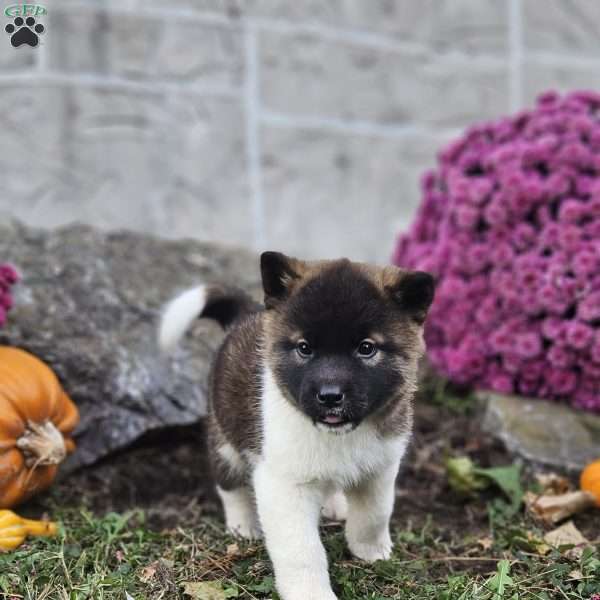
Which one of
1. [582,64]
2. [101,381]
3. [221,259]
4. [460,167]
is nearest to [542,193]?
[460,167]

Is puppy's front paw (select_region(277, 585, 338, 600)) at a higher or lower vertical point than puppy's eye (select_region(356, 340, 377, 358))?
lower

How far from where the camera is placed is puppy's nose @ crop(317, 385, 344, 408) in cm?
329

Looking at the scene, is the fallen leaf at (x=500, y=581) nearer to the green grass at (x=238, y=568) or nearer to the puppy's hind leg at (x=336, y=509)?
the green grass at (x=238, y=568)

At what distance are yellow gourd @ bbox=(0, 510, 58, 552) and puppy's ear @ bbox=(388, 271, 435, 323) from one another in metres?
2.06

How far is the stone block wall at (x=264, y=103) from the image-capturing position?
716 cm

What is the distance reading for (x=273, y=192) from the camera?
311 inches

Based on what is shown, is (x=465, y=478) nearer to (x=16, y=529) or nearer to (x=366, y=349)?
(x=366, y=349)

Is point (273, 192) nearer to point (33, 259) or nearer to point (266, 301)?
point (33, 259)

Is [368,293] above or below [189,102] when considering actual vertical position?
below

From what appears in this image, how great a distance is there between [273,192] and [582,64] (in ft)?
11.2

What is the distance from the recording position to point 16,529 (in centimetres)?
419

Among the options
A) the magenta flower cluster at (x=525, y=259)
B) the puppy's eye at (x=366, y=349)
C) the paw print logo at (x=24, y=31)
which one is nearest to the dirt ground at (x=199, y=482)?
the magenta flower cluster at (x=525, y=259)

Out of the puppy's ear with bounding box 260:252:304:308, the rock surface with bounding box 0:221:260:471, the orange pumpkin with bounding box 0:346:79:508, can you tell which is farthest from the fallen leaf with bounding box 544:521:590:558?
the orange pumpkin with bounding box 0:346:79:508

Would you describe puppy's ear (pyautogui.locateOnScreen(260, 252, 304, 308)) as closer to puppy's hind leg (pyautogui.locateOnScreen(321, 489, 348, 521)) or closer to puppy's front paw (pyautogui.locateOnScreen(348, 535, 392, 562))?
puppy's front paw (pyautogui.locateOnScreen(348, 535, 392, 562))
